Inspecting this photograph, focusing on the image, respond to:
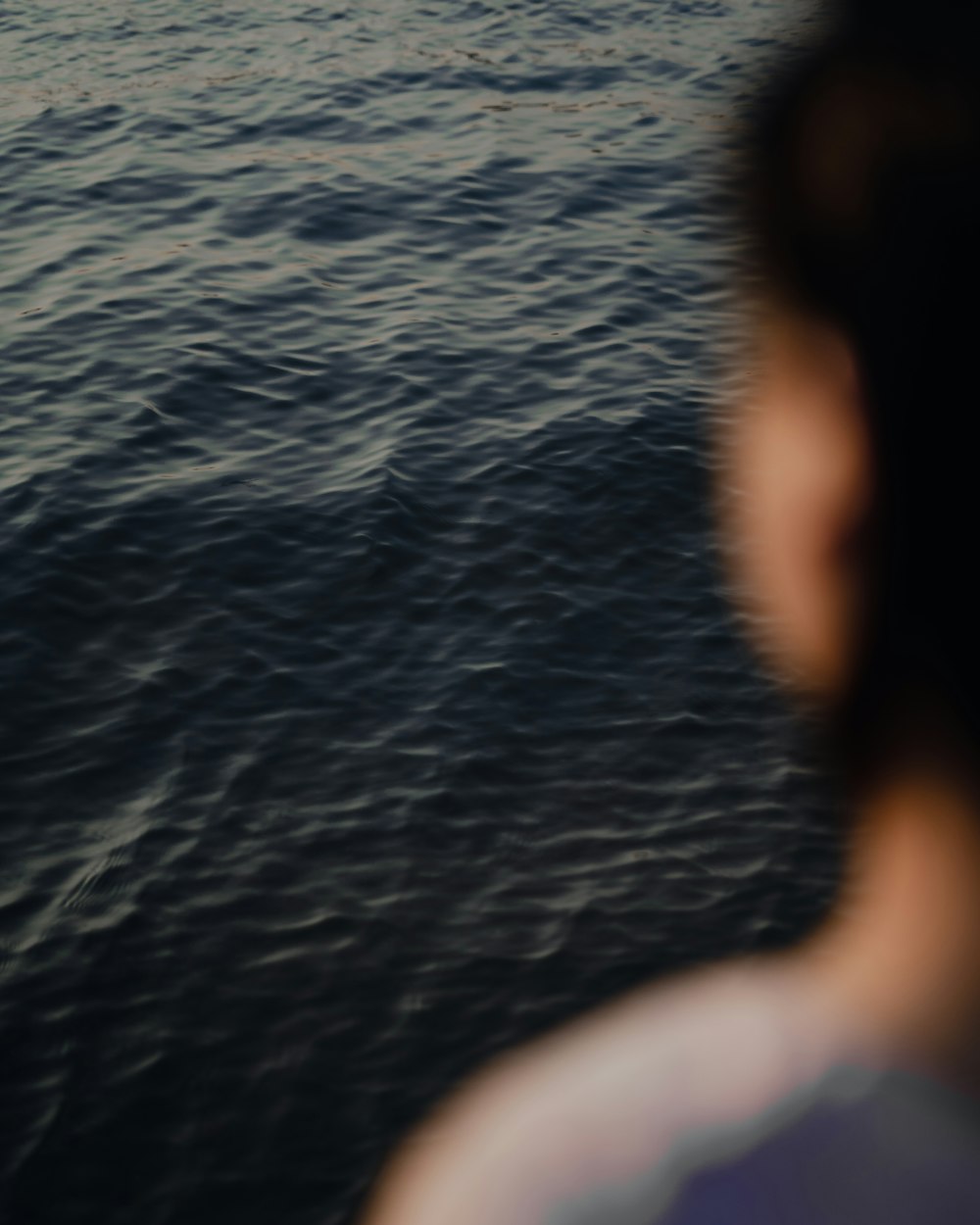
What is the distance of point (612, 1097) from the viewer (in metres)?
2.05

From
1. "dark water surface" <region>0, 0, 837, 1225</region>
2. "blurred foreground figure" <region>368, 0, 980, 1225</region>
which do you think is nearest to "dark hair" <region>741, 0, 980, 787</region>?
"blurred foreground figure" <region>368, 0, 980, 1225</region>

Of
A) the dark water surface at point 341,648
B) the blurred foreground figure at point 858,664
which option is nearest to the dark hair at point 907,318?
the blurred foreground figure at point 858,664

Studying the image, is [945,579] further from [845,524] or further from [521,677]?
[521,677]

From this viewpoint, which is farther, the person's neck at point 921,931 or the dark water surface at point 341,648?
the dark water surface at point 341,648

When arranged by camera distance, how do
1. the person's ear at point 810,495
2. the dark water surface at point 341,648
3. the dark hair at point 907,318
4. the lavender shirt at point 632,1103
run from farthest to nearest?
the dark water surface at point 341,648, the lavender shirt at point 632,1103, the person's ear at point 810,495, the dark hair at point 907,318

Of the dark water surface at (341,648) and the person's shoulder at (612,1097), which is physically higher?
the person's shoulder at (612,1097)

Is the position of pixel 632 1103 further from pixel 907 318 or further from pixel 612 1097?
→ pixel 907 318

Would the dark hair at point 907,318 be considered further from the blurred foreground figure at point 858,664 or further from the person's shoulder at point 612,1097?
the person's shoulder at point 612,1097

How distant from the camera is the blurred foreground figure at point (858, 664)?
64.9 inches

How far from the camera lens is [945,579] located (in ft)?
5.37

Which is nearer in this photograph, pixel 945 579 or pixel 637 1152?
pixel 945 579

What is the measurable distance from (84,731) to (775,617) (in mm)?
10698

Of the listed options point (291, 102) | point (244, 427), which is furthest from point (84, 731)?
point (291, 102)

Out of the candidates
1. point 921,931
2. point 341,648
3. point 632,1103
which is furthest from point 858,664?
point 341,648
